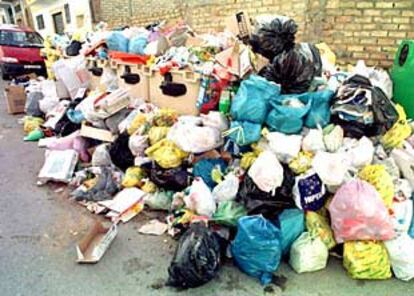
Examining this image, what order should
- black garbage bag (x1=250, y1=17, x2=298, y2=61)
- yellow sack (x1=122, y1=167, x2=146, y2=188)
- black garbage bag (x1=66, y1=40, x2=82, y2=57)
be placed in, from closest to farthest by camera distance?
black garbage bag (x1=250, y1=17, x2=298, y2=61) → yellow sack (x1=122, y1=167, x2=146, y2=188) → black garbage bag (x1=66, y1=40, x2=82, y2=57)

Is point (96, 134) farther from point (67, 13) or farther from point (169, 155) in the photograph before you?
point (67, 13)

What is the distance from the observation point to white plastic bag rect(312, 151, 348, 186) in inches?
89.3

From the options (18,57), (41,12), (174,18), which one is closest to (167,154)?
(174,18)

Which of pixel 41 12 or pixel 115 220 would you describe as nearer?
pixel 115 220

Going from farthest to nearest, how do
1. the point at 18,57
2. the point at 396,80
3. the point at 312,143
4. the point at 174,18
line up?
the point at 18,57 → the point at 174,18 → the point at 396,80 → the point at 312,143

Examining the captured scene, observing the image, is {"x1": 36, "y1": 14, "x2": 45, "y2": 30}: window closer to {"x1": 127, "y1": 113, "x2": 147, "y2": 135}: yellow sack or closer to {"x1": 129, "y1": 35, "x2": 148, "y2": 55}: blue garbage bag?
{"x1": 129, "y1": 35, "x2": 148, "y2": 55}: blue garbage bag

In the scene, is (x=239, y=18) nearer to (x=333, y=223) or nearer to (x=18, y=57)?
(x=333, y=223)

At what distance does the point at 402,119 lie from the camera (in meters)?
2.68

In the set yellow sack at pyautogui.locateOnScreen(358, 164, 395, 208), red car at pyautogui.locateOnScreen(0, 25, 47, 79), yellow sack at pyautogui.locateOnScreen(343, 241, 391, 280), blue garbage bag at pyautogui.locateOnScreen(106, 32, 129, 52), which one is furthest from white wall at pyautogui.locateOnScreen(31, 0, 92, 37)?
yellow sack at pyautogui.locateOnScreen(343, 241, 391, 280)

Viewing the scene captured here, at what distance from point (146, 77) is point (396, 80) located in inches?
92.2

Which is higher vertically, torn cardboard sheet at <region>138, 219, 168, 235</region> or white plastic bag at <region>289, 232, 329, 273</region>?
white plastic bag at <region>289, 232, 329, 273</region>

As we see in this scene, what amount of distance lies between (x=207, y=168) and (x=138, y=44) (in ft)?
6.04

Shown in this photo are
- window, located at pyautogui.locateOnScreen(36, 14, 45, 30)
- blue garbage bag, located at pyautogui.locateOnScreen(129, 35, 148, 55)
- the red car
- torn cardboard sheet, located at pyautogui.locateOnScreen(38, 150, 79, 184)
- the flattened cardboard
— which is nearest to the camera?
torn cardboard sheet, located at pyautogui.locateOnScreen(38, 150, 79, 184)

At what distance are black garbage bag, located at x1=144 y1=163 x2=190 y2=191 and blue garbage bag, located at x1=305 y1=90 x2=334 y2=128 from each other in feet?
3.39
